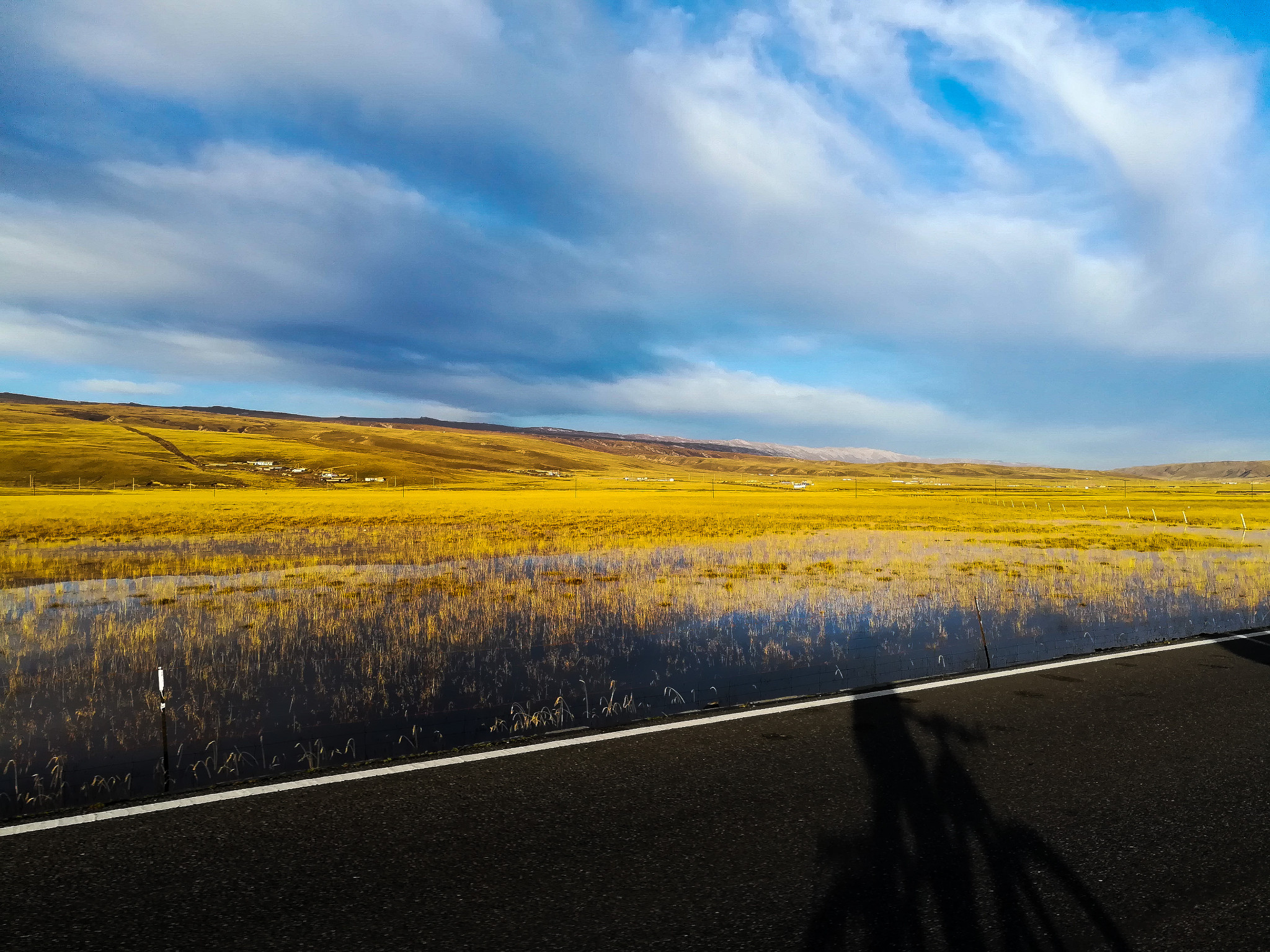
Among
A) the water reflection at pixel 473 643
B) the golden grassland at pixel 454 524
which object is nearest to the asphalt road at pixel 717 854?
the water reflection at pixel 473 643

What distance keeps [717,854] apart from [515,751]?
8.29 feet

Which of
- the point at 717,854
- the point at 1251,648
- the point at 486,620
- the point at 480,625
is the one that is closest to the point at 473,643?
the point at 480,625

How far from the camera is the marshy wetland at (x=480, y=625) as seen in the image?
27.4 feet

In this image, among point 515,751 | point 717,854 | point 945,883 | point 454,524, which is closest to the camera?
point 945,883

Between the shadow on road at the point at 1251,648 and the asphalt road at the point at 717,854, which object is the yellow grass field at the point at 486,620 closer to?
the shadow on road at the point at 1251,648

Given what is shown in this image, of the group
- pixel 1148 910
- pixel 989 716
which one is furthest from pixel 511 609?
pixel 1148 910

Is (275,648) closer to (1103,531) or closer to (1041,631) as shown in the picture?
(1041,631)

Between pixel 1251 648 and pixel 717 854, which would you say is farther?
pixel 1251 648

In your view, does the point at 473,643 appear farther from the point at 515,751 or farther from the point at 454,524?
the point at 454,524

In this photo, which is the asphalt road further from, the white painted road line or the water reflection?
the water reflection

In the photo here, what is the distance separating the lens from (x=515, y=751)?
251 inches

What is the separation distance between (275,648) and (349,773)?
26.2 feet

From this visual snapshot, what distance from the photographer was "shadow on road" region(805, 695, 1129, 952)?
3.69 metres

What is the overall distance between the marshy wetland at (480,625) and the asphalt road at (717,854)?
6.56 feet
